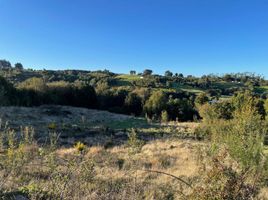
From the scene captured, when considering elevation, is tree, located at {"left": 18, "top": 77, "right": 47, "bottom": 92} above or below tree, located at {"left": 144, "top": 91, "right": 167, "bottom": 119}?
above

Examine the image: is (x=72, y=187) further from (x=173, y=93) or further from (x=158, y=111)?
(x=173, y=93)

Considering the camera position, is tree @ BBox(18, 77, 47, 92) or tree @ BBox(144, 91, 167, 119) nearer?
tree @ BBox(18, 77, 47, 92)

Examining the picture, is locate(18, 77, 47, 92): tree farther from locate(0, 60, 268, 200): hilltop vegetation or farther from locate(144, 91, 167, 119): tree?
locate(144, 91, 167, 119): tree

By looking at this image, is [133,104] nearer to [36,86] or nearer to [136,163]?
[36,86]

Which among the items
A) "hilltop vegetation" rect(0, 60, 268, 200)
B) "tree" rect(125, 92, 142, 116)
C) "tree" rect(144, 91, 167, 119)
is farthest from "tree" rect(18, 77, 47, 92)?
"tree" rect(144, 91, 167, 119)

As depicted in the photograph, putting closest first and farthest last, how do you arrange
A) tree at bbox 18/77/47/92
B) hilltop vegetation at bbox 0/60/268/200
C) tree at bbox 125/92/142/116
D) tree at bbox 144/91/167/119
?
hilltop vegetation at bbox 0/60/268/200 < tree at bbox 18/77/47/92 < tree at bbox 144/91/167/119 < tree at bbox 125/92/142/116

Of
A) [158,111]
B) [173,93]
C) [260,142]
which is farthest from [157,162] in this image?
[173,93]

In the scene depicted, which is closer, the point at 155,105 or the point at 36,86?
the point at 36,86

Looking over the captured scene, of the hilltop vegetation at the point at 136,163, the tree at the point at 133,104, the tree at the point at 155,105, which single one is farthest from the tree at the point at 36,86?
the tree at the point at 155,105

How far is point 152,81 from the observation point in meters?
80.6

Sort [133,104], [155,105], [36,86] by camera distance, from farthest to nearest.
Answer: [133,104] → [155,105] → [36,86]

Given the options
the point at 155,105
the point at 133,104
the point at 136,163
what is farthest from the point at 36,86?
the point at 136,163

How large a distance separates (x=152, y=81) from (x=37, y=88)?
38.0 meters

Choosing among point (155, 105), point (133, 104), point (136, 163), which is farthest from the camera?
point (133, 104)
